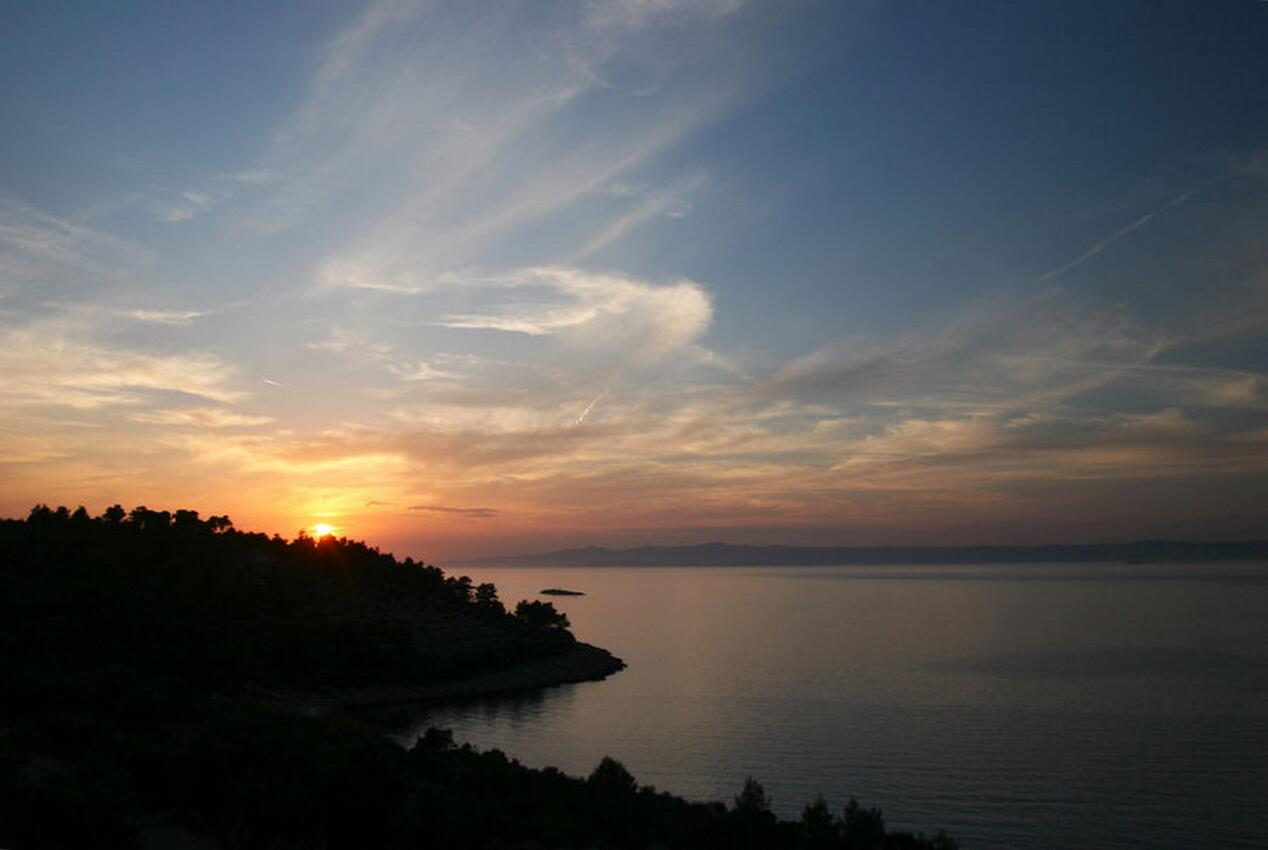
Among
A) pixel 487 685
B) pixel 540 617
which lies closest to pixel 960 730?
pixel 487 685

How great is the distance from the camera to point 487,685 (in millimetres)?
108188

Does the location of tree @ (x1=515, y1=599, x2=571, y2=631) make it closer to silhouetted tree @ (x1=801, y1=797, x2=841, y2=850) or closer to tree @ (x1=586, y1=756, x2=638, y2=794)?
tree @ (x1=586, y1=756, x2=638, y2=794)

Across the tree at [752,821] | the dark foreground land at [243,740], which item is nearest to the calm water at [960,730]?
the dark foreground land at [243,740]

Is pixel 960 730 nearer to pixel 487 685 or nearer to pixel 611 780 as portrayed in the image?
pixel 611 780

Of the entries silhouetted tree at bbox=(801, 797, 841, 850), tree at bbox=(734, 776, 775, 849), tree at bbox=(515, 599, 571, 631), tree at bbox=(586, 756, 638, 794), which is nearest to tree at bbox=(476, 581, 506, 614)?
tree at bbox=(515, 599, 571, 631)

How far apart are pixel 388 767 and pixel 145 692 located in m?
20.6

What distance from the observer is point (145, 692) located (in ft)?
151

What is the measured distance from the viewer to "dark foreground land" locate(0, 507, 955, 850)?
93.2 feet

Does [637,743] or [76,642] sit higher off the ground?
[76,642]

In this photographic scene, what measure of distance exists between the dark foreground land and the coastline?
49 cm

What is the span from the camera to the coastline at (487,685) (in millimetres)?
94875

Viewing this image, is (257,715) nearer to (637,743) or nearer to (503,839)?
(503,839)

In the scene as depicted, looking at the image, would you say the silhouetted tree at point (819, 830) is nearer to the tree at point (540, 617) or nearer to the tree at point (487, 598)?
the tree at point (540, 617)

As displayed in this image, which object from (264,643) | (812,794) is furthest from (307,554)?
(812,794)
